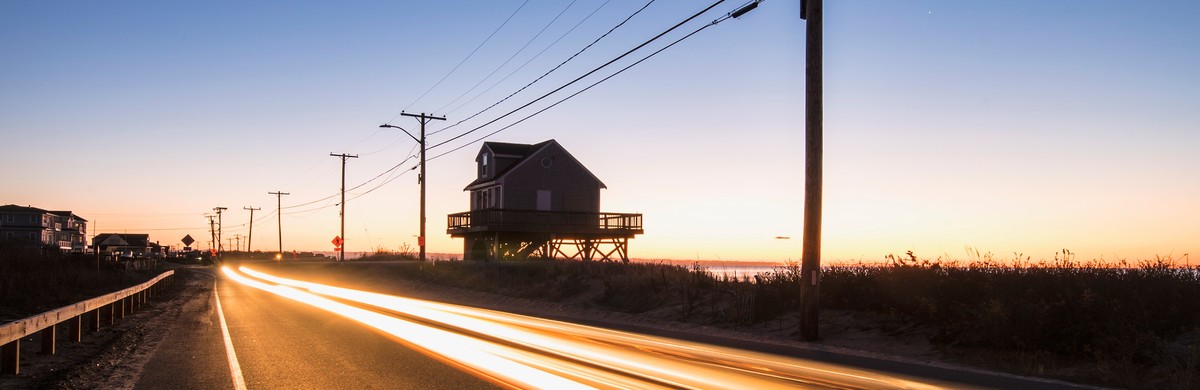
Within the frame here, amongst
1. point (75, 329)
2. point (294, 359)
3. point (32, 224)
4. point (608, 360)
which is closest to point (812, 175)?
point (608, 360)

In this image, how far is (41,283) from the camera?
31094mm

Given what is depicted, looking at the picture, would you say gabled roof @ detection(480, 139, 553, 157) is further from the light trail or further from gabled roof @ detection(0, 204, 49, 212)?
gabled roof @ detection(0, 204, 49, 212)

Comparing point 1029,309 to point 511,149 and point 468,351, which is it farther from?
point 511,149

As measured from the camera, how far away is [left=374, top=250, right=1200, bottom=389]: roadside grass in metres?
11.3

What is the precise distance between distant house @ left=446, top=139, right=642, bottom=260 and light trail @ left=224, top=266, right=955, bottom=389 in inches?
1226

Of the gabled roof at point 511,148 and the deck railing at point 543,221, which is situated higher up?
the gabled roof at point 511,148

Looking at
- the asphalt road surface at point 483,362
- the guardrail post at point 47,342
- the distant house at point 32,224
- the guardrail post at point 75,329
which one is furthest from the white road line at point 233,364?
the distant house at point 32,224

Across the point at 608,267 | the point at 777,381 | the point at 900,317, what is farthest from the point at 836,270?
the point at 608,267

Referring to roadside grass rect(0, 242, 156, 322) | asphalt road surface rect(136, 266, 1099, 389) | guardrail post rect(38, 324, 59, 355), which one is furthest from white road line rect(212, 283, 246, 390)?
roadside grass rect(0, 242, 156, 322)

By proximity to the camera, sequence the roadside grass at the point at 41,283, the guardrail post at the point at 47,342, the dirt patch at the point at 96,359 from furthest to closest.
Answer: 1. the roadside grass at the point at 41,283
2. the guardrail post at the point at 47,342
3. the dirt patch at the point at 96,359

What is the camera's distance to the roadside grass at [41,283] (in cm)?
2504

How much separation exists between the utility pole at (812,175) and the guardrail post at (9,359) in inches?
487

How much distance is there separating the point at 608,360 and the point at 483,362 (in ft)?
5.73

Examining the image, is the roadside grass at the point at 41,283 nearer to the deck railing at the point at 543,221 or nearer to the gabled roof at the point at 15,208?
the deck railing at the point at 543,221
